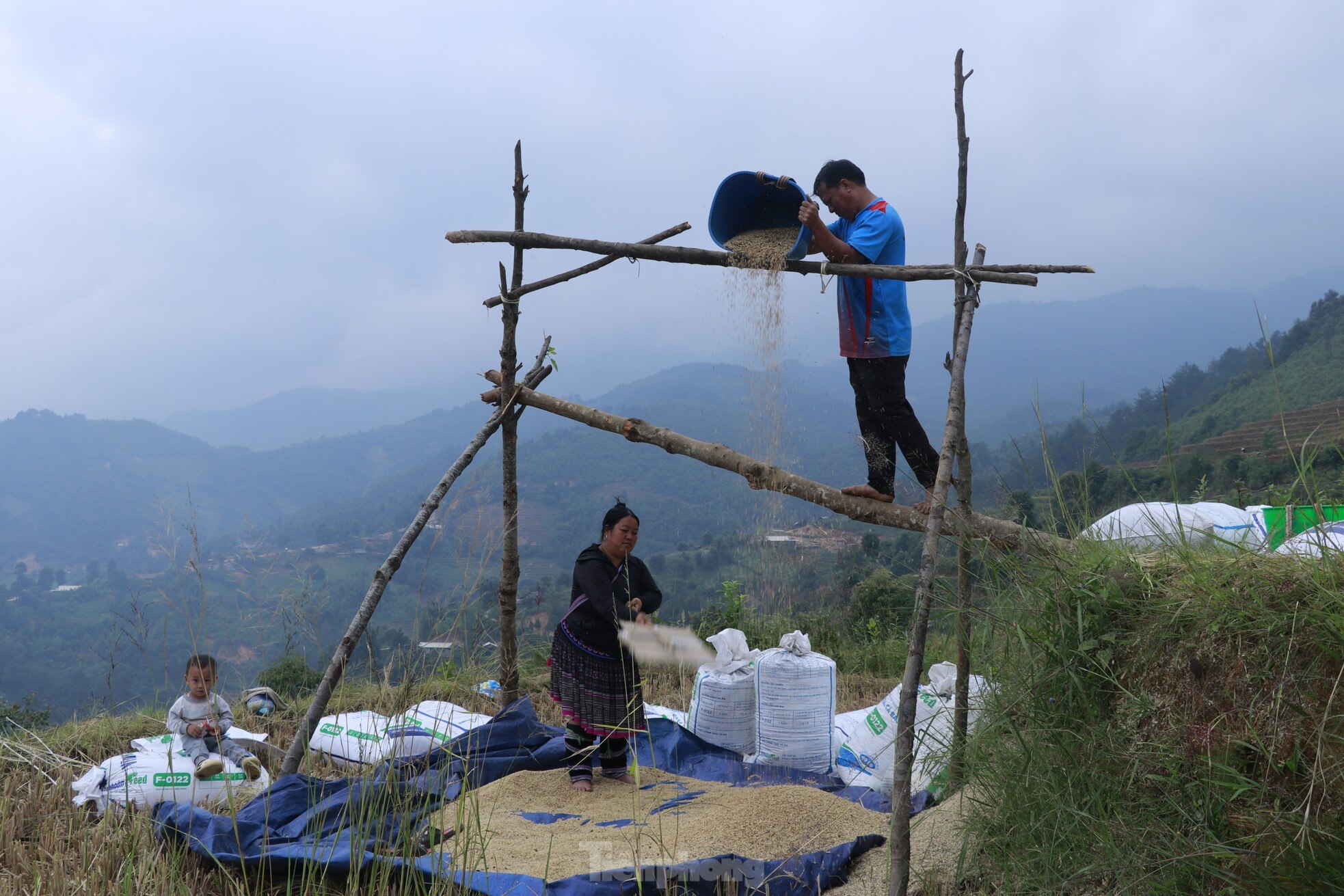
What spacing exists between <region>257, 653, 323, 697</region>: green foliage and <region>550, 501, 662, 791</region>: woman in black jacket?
9.77ft

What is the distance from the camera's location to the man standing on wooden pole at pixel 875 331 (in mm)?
3709

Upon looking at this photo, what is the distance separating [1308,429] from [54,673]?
41.4m

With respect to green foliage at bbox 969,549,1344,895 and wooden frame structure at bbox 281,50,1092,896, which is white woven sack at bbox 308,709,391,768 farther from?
green foliage at bbox 969,549,1344,895

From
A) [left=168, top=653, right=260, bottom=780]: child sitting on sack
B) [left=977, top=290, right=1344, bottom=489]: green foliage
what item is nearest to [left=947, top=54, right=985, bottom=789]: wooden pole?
[left=168, top=653, right=260, bottom=780]: child sitting on sack

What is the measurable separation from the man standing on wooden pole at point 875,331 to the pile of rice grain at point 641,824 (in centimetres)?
134

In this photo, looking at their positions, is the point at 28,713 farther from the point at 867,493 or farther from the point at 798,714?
the point at 867,493

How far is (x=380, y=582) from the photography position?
4.54m

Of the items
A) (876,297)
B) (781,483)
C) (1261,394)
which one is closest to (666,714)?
(781,483)

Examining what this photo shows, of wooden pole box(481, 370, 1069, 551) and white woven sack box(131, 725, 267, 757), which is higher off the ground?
wooden pole box(481, 370, 1069, 551)

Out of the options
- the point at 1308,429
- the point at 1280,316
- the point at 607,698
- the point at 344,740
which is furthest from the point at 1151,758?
the point at 1280,316

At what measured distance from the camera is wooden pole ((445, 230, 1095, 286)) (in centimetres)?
322

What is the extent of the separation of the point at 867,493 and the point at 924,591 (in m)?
0.96

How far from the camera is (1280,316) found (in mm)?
144625

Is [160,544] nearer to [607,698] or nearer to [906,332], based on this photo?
[607,698]
